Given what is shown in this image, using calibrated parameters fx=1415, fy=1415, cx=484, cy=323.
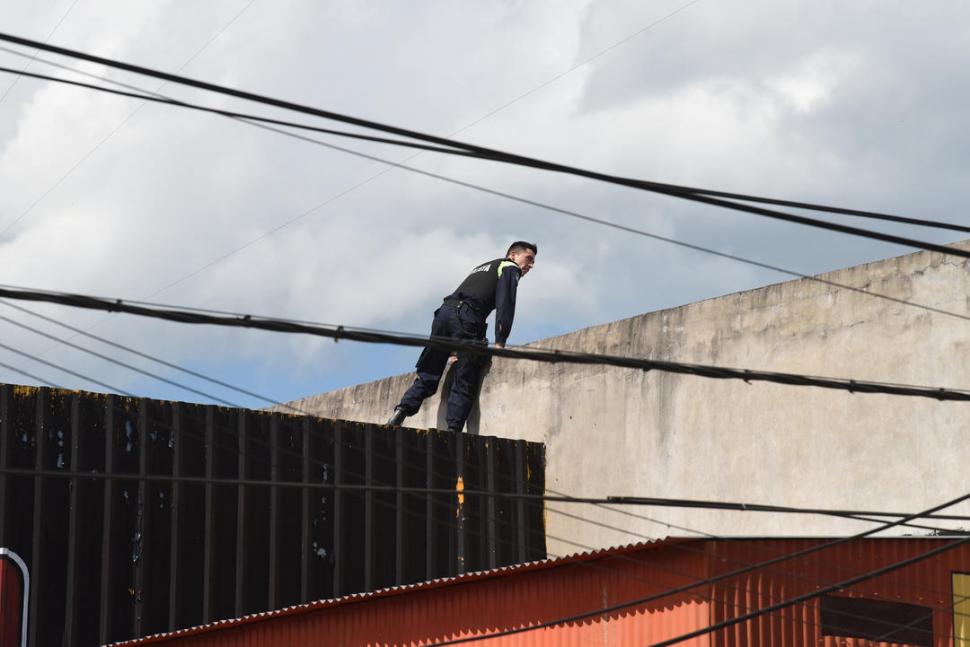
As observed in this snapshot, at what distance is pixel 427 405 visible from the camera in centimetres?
1758

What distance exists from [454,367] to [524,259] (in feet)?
5.51

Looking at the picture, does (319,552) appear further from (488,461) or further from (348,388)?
(348,388)

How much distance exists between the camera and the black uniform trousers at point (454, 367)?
16.0m

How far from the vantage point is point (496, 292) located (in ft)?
52.4

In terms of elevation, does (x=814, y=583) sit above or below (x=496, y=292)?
below

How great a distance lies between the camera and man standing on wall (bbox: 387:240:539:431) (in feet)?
52.1

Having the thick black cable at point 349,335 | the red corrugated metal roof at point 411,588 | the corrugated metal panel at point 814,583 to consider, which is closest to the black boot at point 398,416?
the red corrugated metal roof at point 411,588

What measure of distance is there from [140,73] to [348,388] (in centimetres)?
1357

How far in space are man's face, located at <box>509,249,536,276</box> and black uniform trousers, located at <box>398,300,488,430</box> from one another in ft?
2.46

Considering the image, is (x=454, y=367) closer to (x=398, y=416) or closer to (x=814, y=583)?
(x=398, y=416)

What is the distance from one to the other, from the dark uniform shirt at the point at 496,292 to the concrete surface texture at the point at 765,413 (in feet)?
2.29

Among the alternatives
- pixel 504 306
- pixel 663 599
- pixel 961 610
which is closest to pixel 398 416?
pixel 504 306

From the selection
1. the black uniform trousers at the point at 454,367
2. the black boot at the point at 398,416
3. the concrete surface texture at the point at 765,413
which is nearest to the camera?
the concrete surface texture at the point at 765,413

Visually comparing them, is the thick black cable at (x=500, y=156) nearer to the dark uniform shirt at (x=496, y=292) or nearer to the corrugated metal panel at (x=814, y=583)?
the corrugated metal panel at (x=814, y=583)
